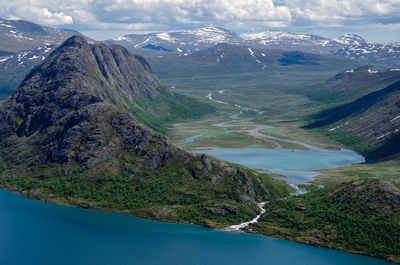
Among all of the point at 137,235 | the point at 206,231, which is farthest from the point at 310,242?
the point at 137,235

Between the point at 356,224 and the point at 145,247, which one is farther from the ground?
the point at 356,224

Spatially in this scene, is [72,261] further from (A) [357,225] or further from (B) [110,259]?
(A) [357,225]

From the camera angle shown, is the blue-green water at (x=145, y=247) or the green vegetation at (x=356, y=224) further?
the green vegetation at (x=356, y=224)

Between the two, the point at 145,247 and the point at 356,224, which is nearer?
the point at 145,247

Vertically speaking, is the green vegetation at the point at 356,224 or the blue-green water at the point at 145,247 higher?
the green vegetation at the point at 356,224
